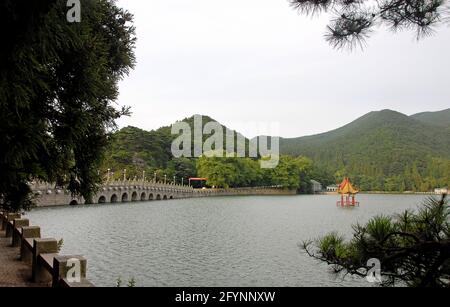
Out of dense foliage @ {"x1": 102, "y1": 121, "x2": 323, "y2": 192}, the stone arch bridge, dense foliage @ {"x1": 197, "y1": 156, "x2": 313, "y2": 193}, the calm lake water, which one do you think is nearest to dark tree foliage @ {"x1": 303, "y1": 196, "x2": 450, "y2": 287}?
the calm lake water

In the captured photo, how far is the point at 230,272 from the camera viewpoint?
39.4 feet

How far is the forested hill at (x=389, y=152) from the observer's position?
308 feet

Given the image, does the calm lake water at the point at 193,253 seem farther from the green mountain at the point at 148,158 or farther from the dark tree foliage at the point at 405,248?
the green mountain at the point at 148,158

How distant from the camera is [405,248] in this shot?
2.55 meters

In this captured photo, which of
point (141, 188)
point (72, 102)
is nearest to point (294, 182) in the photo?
point (141, 188)

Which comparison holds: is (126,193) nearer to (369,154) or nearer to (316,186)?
(316,186)

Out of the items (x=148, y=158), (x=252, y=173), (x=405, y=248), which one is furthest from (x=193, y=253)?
(x=252, y=173)

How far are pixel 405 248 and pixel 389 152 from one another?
108m

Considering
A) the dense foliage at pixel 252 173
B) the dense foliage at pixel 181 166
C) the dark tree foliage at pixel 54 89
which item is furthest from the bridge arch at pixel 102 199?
the dark tree foliage at pixel 54 89

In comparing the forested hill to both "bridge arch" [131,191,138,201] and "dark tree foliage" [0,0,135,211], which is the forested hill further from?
"dark tree foliage" [0,0,135,211]

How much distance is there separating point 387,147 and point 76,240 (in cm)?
→ 10140

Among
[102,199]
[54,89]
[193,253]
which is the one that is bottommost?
[193,253]

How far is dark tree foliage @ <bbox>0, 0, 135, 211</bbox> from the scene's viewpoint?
2.99 m

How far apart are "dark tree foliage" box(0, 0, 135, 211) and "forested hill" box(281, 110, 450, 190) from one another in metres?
83.5
